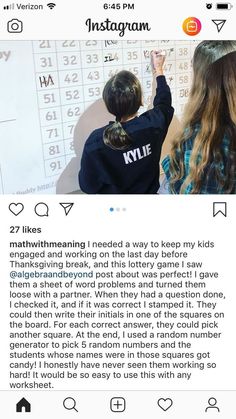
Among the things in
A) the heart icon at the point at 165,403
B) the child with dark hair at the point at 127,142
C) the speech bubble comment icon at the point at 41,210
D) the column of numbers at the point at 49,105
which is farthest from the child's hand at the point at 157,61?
the heart icon at the point at 165,403

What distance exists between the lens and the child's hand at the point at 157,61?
58cm

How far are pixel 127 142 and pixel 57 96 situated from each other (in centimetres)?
11

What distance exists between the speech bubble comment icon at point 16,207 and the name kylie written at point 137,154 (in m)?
0.15

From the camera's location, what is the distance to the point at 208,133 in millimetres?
596

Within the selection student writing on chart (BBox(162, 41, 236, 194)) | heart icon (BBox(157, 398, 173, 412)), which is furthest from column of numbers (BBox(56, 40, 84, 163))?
heart icon (BBox(157, 398, 173, 412))

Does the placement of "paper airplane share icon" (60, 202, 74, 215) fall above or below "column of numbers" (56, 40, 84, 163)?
below

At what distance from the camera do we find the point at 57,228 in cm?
60
